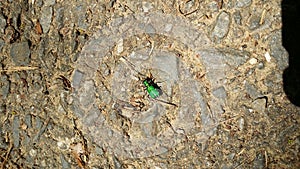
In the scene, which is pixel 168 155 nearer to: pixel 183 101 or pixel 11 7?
pixel 183 101

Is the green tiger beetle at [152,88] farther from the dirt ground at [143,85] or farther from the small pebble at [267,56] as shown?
the small pebble at [267,56]

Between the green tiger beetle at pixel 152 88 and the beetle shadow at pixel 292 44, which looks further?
the green tiger beetle at pixel 152 88

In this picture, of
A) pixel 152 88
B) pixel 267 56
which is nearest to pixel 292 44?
pixel 267 56

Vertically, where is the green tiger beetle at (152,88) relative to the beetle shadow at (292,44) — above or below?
below

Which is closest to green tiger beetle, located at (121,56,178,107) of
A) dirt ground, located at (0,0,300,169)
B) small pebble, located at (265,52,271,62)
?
dirt ground, located at (0,0,300,169)

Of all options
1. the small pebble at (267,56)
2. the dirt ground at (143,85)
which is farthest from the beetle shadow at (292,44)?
Answer: the small pebble at (267,56)

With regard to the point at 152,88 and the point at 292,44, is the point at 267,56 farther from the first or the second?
the point at 152,88

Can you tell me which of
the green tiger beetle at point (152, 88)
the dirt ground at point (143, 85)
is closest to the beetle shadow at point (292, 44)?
the dirt ground at point (143, 85)
